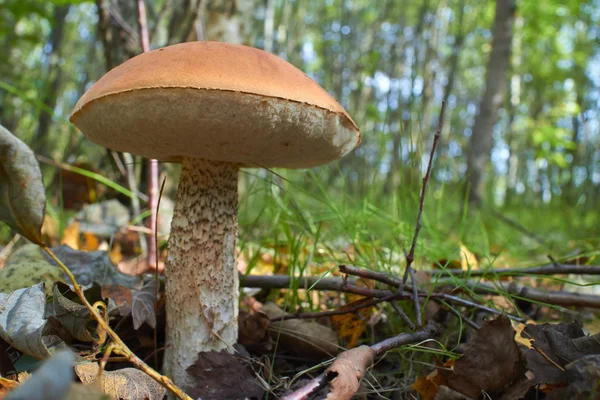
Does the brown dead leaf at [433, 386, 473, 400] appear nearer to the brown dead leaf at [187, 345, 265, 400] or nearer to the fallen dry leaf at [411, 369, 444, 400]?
the fallen dry leaf at [411, 369, 444, 400]

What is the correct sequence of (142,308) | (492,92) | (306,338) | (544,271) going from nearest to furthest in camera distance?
(142,308) → (306,338) → (544,271) → (492,92)

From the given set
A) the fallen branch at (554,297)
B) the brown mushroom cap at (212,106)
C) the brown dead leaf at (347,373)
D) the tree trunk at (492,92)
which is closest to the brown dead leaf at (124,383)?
the brown dead leaf at (347,373)

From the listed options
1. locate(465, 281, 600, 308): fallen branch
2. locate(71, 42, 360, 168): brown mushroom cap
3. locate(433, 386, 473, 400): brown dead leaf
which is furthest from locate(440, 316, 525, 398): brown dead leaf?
locate(71, 42, 360, 168): brown mushroom cap

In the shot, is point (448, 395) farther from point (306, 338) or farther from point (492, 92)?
point (492, 92)

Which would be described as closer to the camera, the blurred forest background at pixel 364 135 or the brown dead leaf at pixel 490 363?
the brown dead leaf at pixel 490 363

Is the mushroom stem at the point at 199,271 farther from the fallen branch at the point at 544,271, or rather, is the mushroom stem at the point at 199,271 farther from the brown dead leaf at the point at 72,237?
the brown dead leaf at the point at 72,237

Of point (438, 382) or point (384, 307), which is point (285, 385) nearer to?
point (438, 382)

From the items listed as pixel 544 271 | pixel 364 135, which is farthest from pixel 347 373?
pixel 364 135
